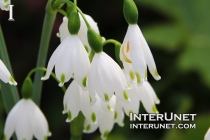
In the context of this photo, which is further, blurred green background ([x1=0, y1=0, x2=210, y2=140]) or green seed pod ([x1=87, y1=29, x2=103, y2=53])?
blurred green background ([x1=0, y1=0, x2=210, y2=140])

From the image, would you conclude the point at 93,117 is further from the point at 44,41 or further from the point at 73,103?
the point at 44,41

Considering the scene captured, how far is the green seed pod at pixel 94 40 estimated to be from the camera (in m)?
0.94

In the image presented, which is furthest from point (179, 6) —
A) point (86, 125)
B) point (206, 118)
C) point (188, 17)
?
point (86, 125)

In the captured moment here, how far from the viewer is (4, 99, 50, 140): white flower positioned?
43.1 inches

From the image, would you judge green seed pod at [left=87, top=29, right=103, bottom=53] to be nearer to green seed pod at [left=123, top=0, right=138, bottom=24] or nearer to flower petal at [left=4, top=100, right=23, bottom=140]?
green seed pod at [left=123, top=0, right=138, bottom=24]

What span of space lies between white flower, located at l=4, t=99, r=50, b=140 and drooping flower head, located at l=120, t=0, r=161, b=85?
243 mm

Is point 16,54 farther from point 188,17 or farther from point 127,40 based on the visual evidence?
point 127,40

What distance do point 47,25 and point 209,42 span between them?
47.2 inches

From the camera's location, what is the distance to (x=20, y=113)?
3.62 ft

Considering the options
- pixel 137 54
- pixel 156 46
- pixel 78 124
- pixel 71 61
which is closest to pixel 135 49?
pixel 137 54

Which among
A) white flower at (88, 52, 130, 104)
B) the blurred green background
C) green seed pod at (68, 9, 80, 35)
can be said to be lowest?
the blurred green background

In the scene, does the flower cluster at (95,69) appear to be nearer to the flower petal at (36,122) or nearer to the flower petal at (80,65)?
the flower petal at (80,65)

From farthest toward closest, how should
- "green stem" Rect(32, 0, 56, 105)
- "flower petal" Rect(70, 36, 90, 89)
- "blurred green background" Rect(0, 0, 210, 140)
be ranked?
"blurred green background" Rect(0, 0, 210, 140) < "green stem" Rect(32, 0, 56, 105) < "flower petal" Rect(70, 36, 90, 89)

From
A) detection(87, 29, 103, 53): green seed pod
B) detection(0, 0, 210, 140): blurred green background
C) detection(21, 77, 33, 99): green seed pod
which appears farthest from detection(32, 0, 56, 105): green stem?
detection(0, 0, 210, 140): blurred green background
